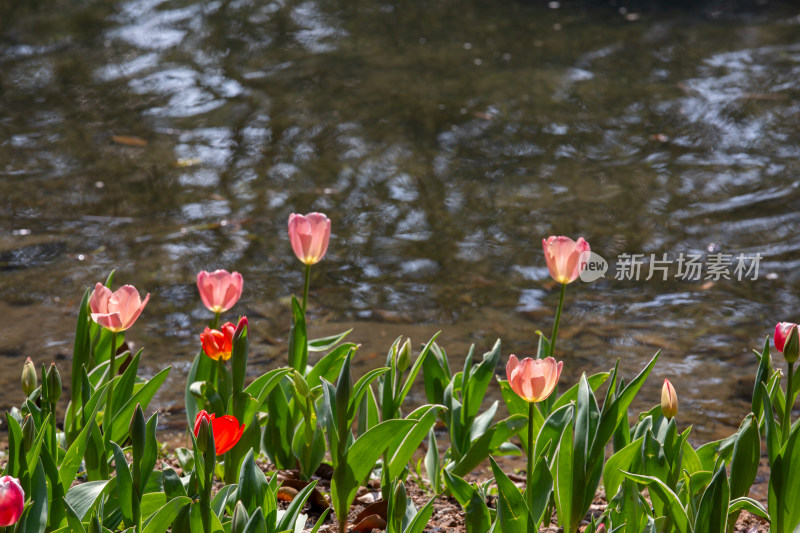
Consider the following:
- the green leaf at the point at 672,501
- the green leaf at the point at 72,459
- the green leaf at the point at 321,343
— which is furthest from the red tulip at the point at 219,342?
the green leaf at the point at 672,501

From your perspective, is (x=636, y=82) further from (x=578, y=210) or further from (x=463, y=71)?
(x=578, y=210)

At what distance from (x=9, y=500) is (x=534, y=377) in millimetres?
943

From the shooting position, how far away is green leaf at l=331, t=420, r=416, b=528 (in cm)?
189

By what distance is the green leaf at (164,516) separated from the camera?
5.29 feet

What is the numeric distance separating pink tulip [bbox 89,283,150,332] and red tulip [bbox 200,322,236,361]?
16 centimetres

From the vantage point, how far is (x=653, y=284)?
14.2 ft

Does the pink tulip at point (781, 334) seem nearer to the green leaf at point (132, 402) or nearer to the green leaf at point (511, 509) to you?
the green leaf at point (511, 509)

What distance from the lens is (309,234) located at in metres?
2.16

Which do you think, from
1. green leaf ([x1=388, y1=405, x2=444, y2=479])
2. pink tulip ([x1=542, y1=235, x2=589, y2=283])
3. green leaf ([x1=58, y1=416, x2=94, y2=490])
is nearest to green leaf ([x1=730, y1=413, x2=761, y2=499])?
pink tulip ([x1=542, y1=235, x2=589, y2=283])

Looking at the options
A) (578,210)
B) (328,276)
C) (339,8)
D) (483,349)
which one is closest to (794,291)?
(578,210)

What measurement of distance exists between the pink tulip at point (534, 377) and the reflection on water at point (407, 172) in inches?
65.7

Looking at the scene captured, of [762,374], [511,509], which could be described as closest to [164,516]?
[511,509]

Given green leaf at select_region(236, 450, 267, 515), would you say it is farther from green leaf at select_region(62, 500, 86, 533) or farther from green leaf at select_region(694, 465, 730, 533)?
green leaf at select_region(694, 465, 730, 533)

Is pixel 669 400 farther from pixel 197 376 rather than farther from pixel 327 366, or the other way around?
pixel 197 376
